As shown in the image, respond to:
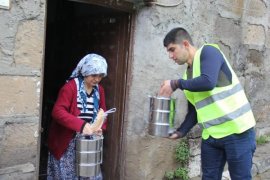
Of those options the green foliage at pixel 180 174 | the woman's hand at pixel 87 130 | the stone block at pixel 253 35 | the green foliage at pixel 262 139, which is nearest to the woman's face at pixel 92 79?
the woman's hand at pixel 87 130

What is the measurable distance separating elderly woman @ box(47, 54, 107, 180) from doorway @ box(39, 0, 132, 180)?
494 mm

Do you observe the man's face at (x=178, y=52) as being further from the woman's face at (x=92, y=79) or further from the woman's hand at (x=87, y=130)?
the woman's hand at (x=87, y=130)

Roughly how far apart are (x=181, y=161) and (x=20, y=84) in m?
2.15

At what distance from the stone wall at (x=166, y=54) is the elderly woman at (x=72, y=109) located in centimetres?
58

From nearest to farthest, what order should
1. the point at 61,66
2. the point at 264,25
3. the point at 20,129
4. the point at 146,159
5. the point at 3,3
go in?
the point at 3,3
the point at 20,129
the point at 146,159
the point at 61,66
the point at 264,25

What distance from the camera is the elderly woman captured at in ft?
10.1

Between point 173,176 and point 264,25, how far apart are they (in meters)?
2.60

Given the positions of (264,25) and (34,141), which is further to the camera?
(264,25)

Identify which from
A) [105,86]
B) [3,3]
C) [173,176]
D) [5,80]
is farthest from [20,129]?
[173,176]

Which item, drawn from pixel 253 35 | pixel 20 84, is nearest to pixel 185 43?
pixel 20 84

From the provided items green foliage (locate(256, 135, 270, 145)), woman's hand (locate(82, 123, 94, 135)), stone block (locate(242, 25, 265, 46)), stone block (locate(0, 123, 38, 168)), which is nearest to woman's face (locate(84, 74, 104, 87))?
woman's hand (locate(82, 123, 94, 135))

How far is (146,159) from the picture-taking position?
12.7 ft

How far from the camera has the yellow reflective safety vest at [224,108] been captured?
289 centimetres

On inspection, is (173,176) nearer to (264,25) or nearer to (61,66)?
(61,66)
